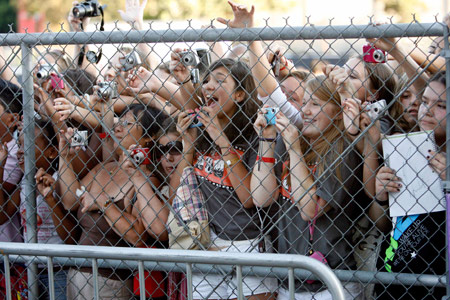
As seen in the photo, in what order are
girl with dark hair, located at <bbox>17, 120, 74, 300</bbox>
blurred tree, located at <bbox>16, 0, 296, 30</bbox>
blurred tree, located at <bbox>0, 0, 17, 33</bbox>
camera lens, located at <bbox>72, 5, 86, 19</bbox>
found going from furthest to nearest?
blurred tree, located at <bbox>0, 0, 17, 33</bbox>, blurred tree, located at <bbox>16, 0, 296, 30</bbox>, camera lens, located at <bbox>72, 5, 86, 19</bbox>, girl with dark hair, located at <bbox>17, 120, 74, 300</bbox>

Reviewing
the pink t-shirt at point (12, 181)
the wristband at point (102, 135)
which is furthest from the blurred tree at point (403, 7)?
the pink t-shirt at point (12, 181)

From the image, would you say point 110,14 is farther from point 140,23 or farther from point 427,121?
point 427,121

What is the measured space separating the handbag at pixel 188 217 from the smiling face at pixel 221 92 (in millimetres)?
389

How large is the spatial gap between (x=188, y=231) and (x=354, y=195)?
89 centimetres

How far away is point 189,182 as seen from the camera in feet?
11.3

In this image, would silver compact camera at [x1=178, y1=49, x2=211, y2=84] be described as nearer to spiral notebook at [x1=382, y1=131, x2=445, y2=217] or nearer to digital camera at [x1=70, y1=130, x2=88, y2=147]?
digital camera at [x1=70, y1=130, x2=88, y2=147]

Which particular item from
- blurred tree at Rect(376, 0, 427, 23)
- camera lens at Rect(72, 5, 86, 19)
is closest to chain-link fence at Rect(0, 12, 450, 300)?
camera lens at Rect(72, 5, 86, 19)

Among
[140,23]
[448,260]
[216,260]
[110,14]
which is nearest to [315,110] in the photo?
[448,260]

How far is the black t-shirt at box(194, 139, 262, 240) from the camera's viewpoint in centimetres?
337

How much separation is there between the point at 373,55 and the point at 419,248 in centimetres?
95

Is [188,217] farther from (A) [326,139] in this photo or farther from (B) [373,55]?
(B) [373,55]

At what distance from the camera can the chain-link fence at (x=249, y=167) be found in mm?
2957

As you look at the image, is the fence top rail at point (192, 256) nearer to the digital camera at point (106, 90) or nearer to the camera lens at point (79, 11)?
the digital camera at point (106, 90)

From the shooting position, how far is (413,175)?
295cm
